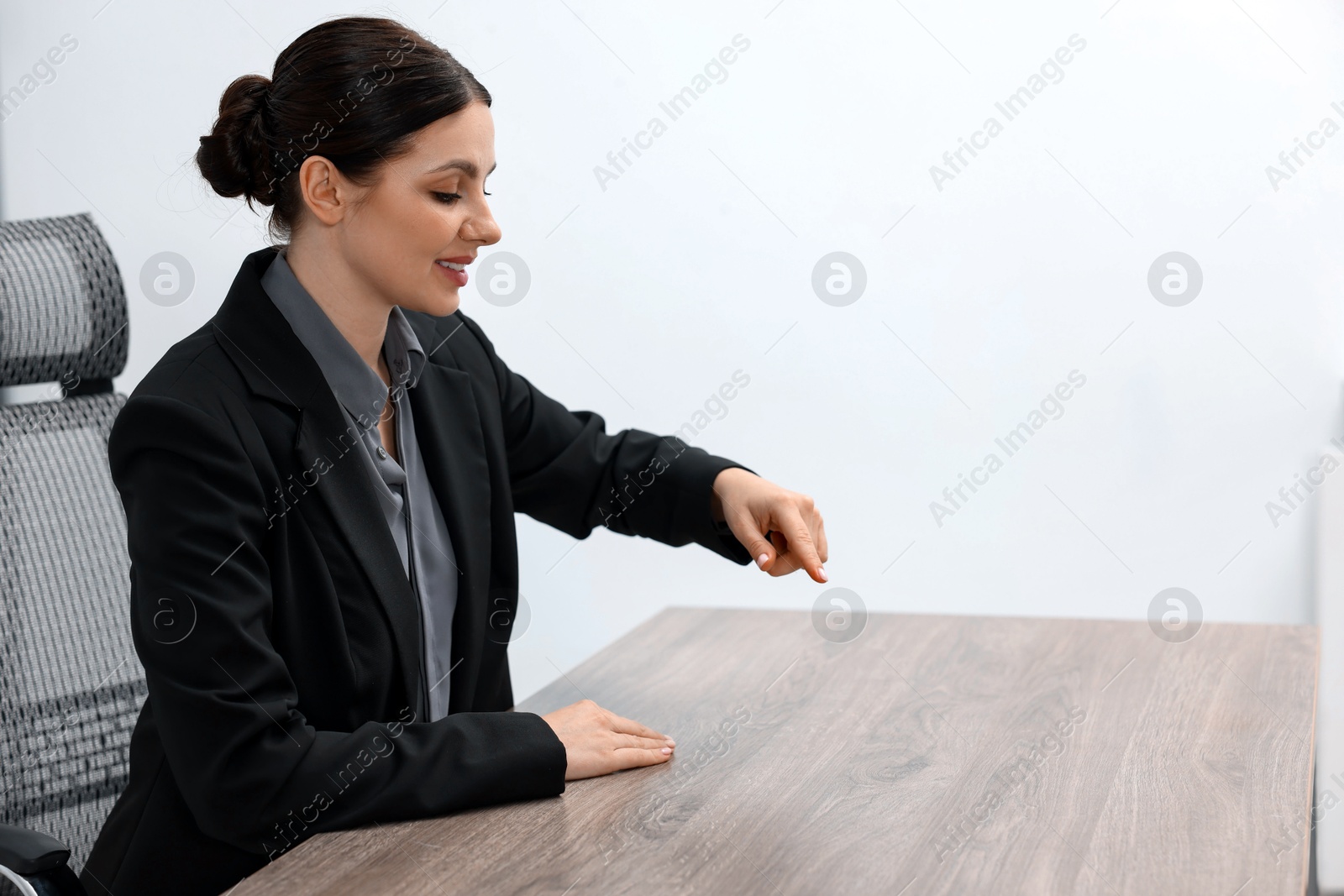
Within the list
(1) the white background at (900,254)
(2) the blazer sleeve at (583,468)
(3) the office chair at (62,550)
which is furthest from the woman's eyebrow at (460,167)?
(1) the white background at (900,254)

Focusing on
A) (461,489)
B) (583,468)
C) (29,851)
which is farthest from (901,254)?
(29,851)

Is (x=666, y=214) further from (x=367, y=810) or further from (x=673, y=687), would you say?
(x=367, y=810)

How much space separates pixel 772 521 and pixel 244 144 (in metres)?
0.71

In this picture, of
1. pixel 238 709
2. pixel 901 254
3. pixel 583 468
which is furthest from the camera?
pixel 901 254

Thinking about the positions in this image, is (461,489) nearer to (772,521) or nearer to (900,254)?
(772,521)

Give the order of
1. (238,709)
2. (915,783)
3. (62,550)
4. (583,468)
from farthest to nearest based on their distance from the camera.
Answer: (583,468), (62,550), (915,783), (238,709)

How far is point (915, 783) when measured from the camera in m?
1.10

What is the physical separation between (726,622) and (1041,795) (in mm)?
673

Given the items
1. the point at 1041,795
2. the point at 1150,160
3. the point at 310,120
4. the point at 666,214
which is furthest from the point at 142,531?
the point at 1150,160

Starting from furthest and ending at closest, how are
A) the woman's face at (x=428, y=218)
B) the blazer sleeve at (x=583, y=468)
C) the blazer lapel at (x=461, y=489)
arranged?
the blazer sleeve at (x=583, y=468) → the blazer lapel at (x=461, y=489) → the woman's face at (x=428, y=218)

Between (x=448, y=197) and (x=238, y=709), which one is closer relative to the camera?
(x=238, y=709)

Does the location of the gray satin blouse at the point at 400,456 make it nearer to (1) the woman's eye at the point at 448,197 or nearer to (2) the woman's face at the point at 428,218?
(2) the woman's face at the point at 428,218

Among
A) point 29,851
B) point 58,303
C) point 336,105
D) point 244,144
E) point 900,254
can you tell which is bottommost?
point 29,851

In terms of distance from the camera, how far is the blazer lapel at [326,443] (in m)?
1.17
